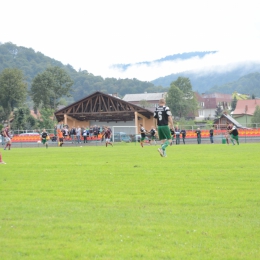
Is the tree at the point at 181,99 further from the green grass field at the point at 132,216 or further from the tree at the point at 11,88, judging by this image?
the green grass field at the point at 132,216

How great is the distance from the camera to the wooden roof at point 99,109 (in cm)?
7306

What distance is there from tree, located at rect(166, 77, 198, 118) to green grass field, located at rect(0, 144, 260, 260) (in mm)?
131574

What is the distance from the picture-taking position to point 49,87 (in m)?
121

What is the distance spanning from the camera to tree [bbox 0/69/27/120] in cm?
10256

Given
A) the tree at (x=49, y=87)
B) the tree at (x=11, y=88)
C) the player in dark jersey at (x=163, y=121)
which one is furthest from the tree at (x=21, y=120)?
the player in dark jersey at (x=163, y=121)

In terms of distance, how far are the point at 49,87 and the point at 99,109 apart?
4866cm

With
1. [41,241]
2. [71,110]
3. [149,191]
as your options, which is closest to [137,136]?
[71,110]

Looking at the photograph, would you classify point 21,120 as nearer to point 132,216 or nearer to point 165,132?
point 165,132

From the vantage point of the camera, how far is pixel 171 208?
29.0 ft

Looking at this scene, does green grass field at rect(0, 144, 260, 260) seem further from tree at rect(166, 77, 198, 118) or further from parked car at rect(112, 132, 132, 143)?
tree at rect(166, 77, 198, 118)

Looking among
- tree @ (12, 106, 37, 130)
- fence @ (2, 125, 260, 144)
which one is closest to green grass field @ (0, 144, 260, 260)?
fence @ (2, 125, 260, 144)

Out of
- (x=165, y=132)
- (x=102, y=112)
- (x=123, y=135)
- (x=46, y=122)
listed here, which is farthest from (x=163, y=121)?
(x=46, y=122)

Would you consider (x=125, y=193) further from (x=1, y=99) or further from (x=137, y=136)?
(x=1, y=99)

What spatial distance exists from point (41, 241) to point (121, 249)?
3.58 feet
